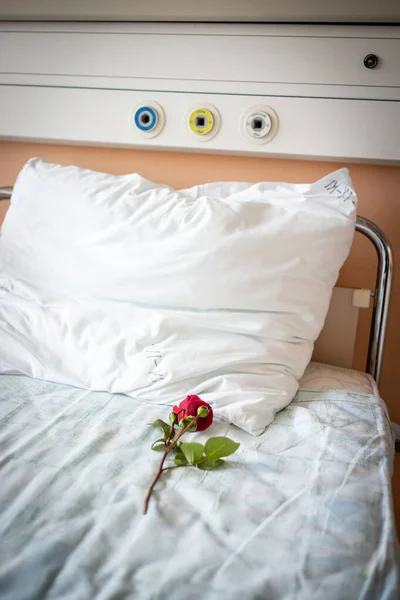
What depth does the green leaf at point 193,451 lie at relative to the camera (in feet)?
2.42

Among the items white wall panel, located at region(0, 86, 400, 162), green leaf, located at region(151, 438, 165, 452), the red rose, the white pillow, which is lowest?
green leaf, located at region(151, 438, 165, 452)

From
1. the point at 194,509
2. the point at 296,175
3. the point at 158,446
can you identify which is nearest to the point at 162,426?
the point at 158,446

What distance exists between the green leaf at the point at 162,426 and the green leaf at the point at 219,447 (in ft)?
0.26

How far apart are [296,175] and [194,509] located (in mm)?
888

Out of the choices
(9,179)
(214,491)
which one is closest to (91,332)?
(214,491)

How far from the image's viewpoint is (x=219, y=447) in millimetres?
748

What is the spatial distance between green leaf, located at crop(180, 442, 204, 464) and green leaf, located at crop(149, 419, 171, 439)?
0.05 meters

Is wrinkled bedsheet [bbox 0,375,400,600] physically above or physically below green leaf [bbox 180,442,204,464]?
below

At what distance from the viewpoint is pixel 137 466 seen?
2.45 ft

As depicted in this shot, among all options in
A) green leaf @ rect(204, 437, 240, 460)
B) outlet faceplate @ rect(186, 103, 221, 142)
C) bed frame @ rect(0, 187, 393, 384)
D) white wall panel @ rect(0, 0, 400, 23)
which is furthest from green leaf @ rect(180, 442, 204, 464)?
white wall panel @ rect(0, 0, 400, 23)

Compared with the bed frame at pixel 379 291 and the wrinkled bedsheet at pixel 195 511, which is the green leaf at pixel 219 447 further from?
the bed frame at pixel 379 291

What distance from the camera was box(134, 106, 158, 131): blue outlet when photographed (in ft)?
4.18

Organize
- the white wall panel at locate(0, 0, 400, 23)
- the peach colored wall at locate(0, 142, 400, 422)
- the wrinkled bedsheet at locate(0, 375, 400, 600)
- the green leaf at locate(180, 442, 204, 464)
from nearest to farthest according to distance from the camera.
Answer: the wrinkled bedsheet at locate(0, 375, 400, 600), the green leaf at locate(180, 442, 204, 464), the white wall panel at locate(0, 0, 400, 23), the peach colored wall at locate(0, 142, 400, 422)

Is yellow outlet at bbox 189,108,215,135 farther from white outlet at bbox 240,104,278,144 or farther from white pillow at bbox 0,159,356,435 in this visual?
white pillow at bbox 0,159,356,435
